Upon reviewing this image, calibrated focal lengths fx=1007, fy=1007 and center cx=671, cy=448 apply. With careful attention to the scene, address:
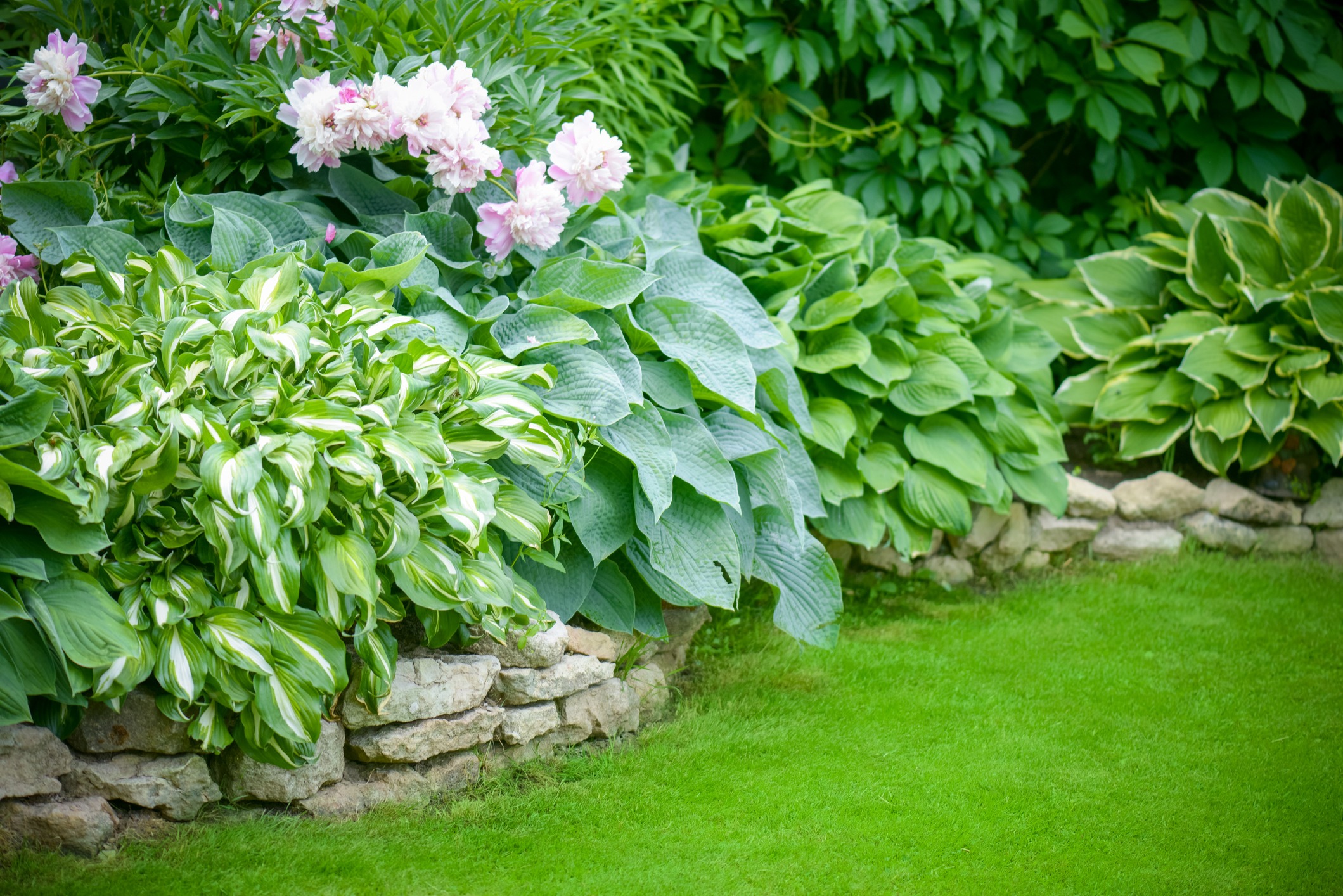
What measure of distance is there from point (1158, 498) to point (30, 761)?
322 centimetres

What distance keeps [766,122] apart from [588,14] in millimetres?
1040

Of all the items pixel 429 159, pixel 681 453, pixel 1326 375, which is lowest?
pixel 1326 375

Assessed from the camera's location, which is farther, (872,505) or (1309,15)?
(1309,15)

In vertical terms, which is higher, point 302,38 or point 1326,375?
point 302,38

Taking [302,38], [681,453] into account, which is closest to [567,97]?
[302,38]

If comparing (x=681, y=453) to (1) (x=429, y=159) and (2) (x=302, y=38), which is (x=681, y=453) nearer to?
(1) (x=429, y=159)

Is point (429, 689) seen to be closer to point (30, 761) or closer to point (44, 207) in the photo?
point (30, 761)

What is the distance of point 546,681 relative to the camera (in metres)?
1.99

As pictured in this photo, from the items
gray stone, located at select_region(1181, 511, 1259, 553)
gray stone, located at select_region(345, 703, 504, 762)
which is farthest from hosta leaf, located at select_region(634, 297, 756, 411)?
gray stone, located at select_region(1181, 511, 1259, 553)

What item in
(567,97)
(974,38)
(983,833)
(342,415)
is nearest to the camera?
(342,415)

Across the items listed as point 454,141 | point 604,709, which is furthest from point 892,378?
point 454,141

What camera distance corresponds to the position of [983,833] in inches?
72.6

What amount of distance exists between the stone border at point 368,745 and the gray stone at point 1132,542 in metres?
1.82

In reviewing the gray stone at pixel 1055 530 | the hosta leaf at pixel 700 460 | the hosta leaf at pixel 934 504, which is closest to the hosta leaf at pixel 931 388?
the hosta leaf at pixel 934 504
